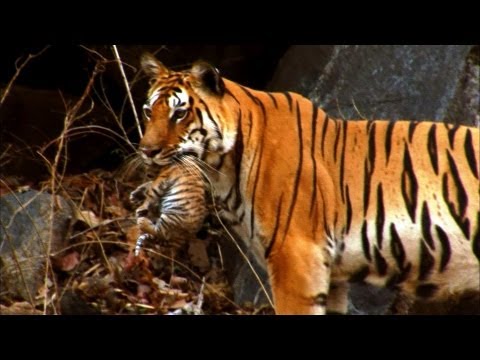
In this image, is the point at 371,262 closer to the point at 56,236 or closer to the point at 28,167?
the point at 56,236

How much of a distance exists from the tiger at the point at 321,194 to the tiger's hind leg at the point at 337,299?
14 centimetres

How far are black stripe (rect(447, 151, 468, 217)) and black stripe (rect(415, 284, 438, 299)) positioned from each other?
0.39 m

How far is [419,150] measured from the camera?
5.47 m

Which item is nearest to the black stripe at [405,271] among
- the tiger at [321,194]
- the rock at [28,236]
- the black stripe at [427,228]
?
the tiger at [321,194]

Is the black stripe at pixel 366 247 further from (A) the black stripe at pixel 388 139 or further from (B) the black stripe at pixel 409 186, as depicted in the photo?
(A) the black stripe at pixel 388 139

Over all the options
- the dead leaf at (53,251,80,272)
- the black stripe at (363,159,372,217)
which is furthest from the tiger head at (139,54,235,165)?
the dead leaf at (53,251,80,272)

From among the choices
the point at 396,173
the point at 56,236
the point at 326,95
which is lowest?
the point at 56,236

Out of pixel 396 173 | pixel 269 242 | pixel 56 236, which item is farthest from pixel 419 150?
pixel 56 236

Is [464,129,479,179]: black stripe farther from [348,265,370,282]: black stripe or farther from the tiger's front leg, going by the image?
the tiger's front leg

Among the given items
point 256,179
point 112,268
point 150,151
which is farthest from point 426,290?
point 112,268

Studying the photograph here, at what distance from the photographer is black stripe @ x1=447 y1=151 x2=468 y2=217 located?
5.34m

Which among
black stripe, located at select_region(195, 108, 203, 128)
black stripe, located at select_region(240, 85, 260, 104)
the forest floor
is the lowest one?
the forest floor

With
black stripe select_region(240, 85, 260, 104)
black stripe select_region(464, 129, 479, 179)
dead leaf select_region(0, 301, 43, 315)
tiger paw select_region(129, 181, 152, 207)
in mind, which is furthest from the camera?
tiger paw select_region(129, 181, 152, 207)

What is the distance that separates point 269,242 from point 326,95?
2039mm
